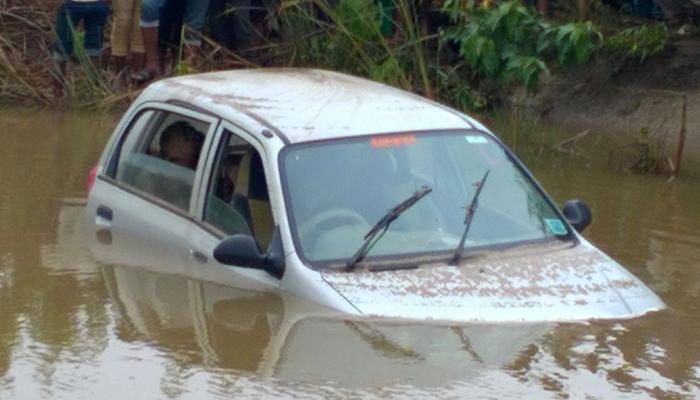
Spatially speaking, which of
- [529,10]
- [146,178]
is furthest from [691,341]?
[529,10]

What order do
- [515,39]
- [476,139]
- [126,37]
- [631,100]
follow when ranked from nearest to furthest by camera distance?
1. [476,139]
2. [515,39]
3. [631,100]
4. [126,37]

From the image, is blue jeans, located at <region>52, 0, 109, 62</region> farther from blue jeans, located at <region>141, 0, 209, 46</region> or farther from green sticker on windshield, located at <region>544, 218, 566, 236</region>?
green sticker on windshield, located at <region>544, 218, 566, 236</region>

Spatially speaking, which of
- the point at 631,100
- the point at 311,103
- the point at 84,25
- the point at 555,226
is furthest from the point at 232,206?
the point at 84,25

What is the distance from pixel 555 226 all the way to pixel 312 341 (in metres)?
1.39

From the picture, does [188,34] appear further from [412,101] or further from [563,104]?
[412,101]

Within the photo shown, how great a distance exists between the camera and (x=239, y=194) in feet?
25.0

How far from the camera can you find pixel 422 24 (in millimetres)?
14867

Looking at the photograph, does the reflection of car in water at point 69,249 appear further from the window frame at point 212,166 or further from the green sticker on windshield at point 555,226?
the green sticker on windshield at point 555,226

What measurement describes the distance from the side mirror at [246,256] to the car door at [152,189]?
0.82 meters

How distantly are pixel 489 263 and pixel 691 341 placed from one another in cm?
99

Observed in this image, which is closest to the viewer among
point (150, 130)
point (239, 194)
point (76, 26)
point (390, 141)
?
point (390, 141)

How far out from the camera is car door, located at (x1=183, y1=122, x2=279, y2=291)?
7406 mm

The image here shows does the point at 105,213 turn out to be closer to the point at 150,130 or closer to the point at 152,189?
the point at 152,189

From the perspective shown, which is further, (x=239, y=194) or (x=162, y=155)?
(x=162, y=155)
